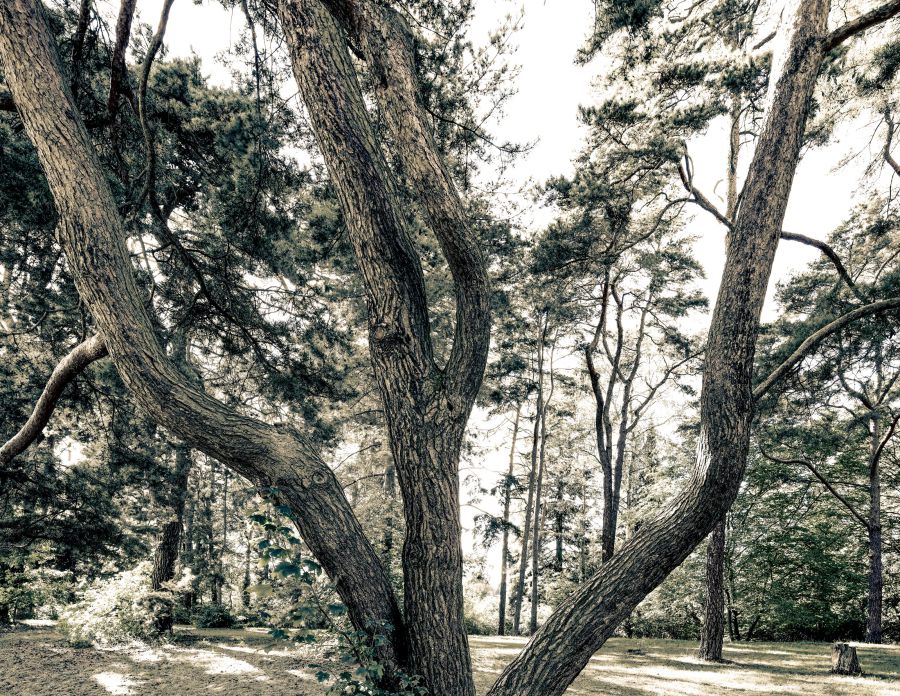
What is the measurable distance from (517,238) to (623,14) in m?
4.25

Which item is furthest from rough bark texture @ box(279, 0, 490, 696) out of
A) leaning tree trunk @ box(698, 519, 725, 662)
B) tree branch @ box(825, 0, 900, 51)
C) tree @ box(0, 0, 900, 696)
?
leaning tree trunk @ box(698, 519, 725, 662)

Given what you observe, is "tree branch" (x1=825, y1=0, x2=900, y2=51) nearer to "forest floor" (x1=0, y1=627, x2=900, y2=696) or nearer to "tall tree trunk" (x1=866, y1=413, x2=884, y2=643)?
"forest floor" (x1=0, y1=627, x2=900, y2=696)

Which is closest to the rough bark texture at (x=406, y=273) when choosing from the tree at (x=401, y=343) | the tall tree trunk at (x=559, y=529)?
the tree at (x=401, y=343)

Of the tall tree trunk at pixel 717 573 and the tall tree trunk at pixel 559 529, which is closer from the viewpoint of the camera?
the tall tree trunk at pixel 717 573

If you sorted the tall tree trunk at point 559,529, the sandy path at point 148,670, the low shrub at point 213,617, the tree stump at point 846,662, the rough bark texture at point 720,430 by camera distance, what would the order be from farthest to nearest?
the tall tree trunk at point 559,529, the low shrub at point 213,617, the tree stump at point 846,662, the sandy path at point 148,670, the rough bark texture at point 720,430

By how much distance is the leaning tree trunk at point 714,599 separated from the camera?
26.7 ft

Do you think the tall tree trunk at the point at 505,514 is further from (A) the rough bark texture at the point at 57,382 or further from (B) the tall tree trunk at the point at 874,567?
(A) the rough bark texture at the point at 57,382

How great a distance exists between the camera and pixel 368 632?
→ 236cm

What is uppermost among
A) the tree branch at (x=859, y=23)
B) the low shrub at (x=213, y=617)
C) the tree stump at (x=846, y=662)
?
the tree branch at (x=859, y=23)

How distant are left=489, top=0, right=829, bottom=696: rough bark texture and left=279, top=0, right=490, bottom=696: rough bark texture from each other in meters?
0.52

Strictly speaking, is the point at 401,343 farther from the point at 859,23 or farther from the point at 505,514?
the point at 505,514

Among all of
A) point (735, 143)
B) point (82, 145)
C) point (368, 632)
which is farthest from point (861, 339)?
point (82, 145)

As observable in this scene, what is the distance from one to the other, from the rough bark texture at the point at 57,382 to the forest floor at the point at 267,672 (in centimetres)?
321

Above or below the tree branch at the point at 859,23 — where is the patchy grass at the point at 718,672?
below
